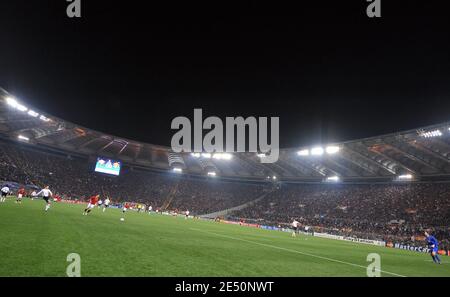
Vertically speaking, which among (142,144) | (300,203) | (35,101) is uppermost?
(35,101)

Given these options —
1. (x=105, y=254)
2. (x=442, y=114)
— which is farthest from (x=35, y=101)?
(x=442, y=114)

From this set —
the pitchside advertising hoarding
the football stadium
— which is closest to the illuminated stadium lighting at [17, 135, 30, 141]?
the football stadium

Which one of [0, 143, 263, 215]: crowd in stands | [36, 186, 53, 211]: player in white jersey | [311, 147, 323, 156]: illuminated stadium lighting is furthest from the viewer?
[0, 143, 263, 215]: crowd in stands

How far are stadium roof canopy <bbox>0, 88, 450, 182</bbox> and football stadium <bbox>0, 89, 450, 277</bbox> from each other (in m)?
0.24

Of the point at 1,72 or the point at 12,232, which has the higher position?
the point at 1,72

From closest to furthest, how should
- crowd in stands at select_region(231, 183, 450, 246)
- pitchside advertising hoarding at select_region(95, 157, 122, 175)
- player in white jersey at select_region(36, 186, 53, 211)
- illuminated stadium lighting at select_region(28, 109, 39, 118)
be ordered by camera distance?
player in white jersey at select_region(36, 186, 53, 211) < crowd in stands at select_region(231, 183, 450, 246) < illuminated stadium lighting at select_region(28, 109, 39, 118) < pitchside advertising hoarding at select_region(95, 157, 122, 175)

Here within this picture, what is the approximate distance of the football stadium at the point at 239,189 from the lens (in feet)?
81.8

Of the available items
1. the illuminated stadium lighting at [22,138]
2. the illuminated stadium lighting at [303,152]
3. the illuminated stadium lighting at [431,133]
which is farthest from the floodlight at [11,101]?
the illuminated stadium lighting at [431,133]

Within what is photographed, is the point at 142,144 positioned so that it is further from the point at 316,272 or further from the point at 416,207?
the point at 316,272

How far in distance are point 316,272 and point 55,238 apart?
29.1 feet

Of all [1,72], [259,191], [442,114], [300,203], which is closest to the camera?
[442,114]

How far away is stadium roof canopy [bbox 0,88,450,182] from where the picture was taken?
46.6 metres

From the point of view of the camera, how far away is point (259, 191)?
80.8m

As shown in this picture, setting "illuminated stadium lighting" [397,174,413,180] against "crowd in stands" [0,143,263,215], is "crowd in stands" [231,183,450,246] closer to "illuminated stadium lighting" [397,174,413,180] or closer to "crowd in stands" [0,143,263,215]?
"illuminated stadium lighting" [397,174,413,180]
